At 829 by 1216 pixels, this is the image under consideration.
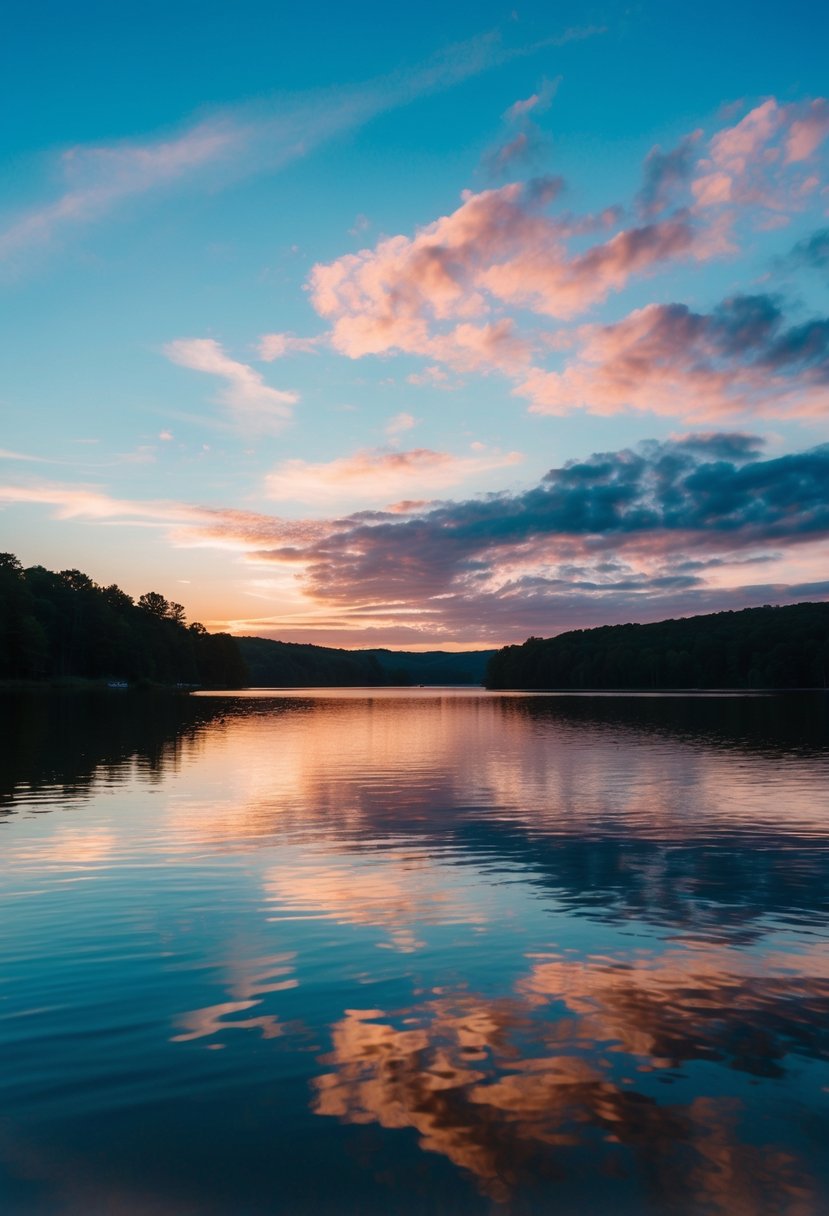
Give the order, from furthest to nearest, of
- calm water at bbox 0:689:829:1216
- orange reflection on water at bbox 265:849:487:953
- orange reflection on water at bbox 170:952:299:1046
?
1. orange reflection on water at bbox 265:849:487:953
2. orange reflection on water at bbox 170:952:299:1046
3. calm water at bbox 0:689:829:1216

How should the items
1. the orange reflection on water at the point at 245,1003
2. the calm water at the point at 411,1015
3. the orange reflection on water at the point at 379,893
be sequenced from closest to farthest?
the calm water at the point at 411,1015
the orange reflection on water at the point at 245,1003
the orange reflection on water at the point at 379,893

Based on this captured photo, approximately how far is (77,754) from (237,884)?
29.6 metres

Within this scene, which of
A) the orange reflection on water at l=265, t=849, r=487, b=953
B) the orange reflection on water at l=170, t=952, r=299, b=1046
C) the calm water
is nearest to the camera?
the calm water

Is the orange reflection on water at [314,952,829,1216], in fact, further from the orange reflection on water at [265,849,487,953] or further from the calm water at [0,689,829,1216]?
the orange reflection on water at [265,849,487,953]

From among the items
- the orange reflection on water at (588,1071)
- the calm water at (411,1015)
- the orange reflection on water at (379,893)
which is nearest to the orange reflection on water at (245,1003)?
the calm water at (411,1015)

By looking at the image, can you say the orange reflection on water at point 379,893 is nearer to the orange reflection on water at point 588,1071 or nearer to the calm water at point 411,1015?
the calm water at point 411,1015

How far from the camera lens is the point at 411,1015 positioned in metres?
10.4

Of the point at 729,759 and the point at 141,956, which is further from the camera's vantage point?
the point at 729,759

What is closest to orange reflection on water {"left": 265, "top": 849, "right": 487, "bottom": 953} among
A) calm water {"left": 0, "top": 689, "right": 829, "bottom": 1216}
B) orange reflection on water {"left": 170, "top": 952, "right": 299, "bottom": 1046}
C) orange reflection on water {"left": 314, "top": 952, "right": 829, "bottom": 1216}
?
calm water {"left": 0, "top": 689, "right": 829, "bottom": 1216}

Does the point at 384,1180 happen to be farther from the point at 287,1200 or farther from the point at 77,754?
the point at 77,754

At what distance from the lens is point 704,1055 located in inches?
367

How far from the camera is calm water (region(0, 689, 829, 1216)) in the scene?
7047mm

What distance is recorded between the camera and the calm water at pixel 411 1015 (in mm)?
7047

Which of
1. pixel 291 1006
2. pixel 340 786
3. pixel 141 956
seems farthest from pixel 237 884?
pixel 340 786
